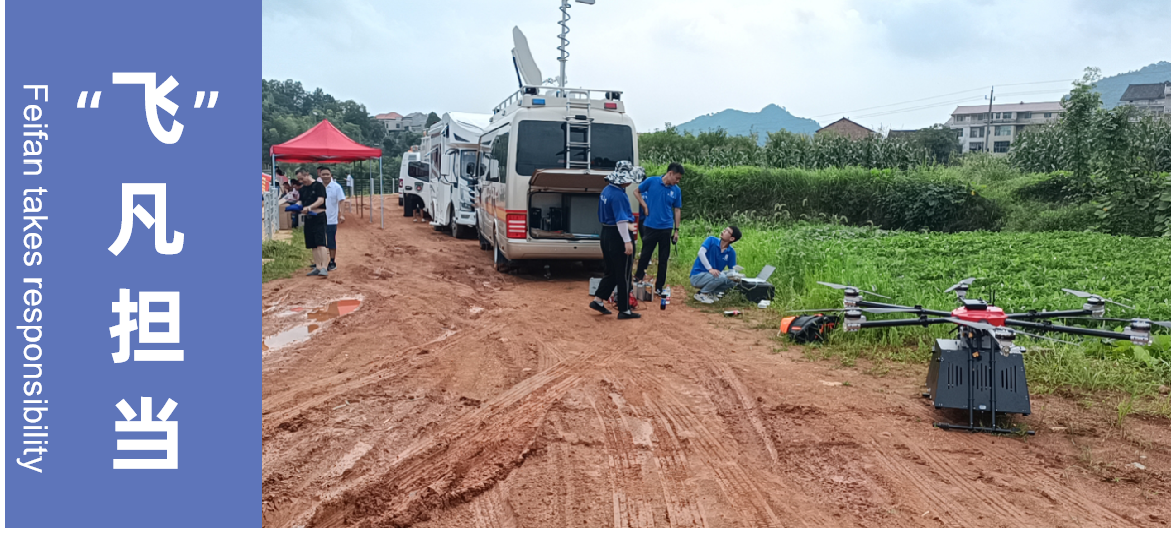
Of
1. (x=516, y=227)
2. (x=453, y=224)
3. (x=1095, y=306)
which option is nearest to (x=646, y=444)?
(x=1095, y=306)

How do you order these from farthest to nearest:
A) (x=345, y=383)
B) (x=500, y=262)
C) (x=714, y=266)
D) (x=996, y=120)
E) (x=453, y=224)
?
(x=996, y=120)
(x=453, y=224)
(x=500, y=262)
(x=714, y=266)
(x=345, y=383)

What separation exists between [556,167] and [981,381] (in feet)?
26.6

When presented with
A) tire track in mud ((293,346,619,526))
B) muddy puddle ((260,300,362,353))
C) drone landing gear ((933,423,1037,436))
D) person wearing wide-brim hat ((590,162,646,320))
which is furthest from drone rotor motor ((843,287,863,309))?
muddy puddle ((260,300,362,353))

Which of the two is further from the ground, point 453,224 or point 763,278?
point 453,224

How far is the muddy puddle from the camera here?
8.12 meters

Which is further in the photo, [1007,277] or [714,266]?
[714,266]

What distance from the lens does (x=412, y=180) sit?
27781 mm

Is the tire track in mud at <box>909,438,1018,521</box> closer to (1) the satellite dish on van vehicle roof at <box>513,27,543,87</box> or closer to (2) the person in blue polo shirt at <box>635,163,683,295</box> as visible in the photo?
(2) the person in blue polo shirt at <box>635,163,683,295</box>

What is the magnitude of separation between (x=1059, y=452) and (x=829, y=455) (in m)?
1.42

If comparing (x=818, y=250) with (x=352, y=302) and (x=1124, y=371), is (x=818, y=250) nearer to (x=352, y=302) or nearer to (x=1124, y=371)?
(x=1124, y=371)

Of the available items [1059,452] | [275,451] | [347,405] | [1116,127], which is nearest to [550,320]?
[347,405]

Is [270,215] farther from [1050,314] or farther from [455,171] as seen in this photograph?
[1050,314]

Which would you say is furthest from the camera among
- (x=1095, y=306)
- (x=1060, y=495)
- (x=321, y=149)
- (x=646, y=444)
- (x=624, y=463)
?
(x=321, y=149)

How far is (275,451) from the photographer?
15.9 ft
